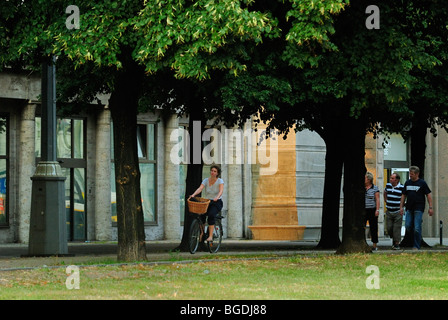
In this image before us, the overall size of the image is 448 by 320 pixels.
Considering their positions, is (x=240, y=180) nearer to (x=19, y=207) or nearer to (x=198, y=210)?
(x=19, y=207)

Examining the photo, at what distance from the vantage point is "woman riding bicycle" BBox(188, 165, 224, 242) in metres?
21.4

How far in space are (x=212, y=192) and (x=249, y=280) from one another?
7.29 metres

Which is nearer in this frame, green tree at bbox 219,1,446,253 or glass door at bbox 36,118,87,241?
green tree at bbox 219,1,446,253

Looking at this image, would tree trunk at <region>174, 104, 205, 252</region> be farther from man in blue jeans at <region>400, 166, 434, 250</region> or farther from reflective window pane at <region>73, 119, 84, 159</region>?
reflective window pane at <region>73, 119, 84, 159</region>

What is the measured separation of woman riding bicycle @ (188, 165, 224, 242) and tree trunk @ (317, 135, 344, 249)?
4.65m

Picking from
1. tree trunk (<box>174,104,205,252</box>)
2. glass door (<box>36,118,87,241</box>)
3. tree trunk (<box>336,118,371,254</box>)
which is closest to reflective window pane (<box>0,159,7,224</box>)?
glass door (<box>36,118,87,241</box>)

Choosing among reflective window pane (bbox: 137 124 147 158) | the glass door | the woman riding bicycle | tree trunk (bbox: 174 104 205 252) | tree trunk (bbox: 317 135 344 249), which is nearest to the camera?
the woman riding bicycle

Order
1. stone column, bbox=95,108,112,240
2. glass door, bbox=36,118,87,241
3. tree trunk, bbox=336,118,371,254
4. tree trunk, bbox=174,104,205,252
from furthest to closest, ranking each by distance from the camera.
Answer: stone column, bbox=95,108,112,240 → glass door, bbox=36,118,87,241 → tree trunk, bbox=174,104,205,252 → tree trunk, bbox=336,118,371,254

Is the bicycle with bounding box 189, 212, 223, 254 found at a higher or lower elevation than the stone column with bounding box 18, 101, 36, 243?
lower

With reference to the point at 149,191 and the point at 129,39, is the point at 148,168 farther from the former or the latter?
the point at 129,39

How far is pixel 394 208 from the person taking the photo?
79.5 feet

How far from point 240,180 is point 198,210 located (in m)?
13.0
